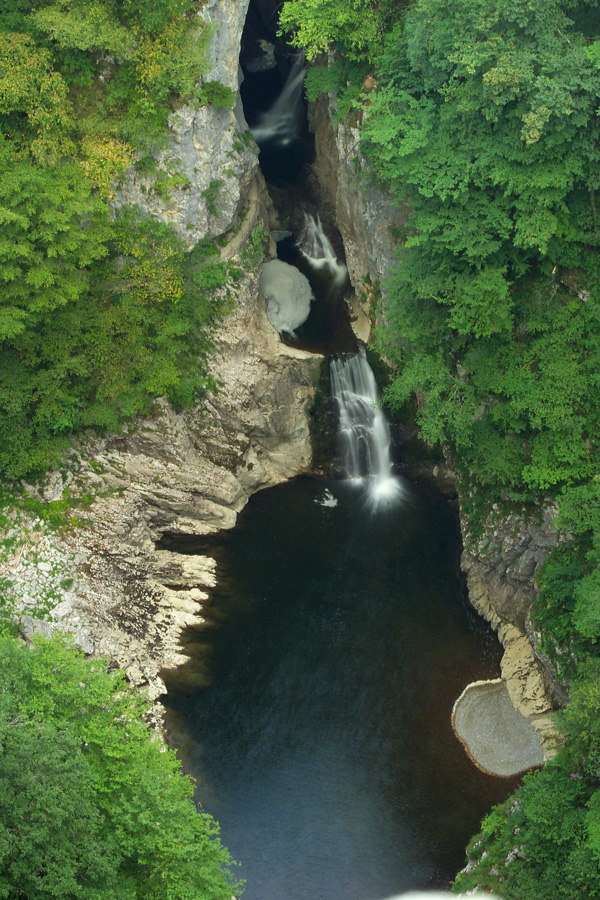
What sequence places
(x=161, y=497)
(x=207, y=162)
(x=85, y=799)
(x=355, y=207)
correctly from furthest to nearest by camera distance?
(x=355, y=207) < (x=161, y=497) < (x=207, y=162) < (x=85, y=799)

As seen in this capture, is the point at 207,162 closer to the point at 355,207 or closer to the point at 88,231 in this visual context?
the point at 88,231

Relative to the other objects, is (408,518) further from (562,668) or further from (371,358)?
(562,668)

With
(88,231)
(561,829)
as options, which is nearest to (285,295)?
(88,231)

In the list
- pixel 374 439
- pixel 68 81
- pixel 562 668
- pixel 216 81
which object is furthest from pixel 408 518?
pixel 68 81

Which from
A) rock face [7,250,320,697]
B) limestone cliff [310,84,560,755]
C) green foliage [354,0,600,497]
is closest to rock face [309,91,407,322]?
limestone cliff [310,84,560,755]

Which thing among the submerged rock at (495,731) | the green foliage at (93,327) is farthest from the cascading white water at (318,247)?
the submerged rock at (495,731)
